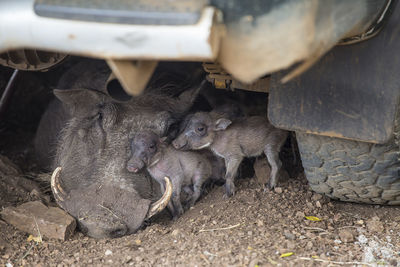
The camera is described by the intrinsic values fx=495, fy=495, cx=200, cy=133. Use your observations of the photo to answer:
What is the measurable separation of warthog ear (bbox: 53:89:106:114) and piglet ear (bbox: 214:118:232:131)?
0.90 m

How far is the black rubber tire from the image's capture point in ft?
9.00

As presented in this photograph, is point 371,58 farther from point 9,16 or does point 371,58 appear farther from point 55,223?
point 55,223

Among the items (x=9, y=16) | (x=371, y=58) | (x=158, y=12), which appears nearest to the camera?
(x=158, y=12)

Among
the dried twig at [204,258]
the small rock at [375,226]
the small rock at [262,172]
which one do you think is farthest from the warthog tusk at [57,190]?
the small rock at [375,226]

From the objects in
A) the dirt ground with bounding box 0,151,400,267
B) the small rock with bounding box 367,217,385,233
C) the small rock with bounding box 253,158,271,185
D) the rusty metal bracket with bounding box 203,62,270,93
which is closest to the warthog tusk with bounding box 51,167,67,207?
the dirt ground with bounding box 0,151,400,267

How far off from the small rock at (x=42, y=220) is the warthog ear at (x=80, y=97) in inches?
39.0

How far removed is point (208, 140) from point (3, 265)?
5.54 feet

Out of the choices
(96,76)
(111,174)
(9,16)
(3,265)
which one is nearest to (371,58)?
(9,16)

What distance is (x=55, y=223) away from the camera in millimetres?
3037

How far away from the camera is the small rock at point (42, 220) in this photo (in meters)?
3.03

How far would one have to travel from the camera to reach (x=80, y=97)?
392 centimetres

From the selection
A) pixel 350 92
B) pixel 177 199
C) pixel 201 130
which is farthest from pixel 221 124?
pixel 350 92

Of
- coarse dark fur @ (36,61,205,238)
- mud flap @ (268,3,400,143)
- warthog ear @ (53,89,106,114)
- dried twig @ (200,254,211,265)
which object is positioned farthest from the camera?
warthog ear @ (53,89,106,114)

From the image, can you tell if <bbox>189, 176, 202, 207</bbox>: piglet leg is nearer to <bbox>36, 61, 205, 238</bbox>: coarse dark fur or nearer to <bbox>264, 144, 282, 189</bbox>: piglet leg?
<bbox>36, 61, 205, 238</bbox>: coarse dark fur
